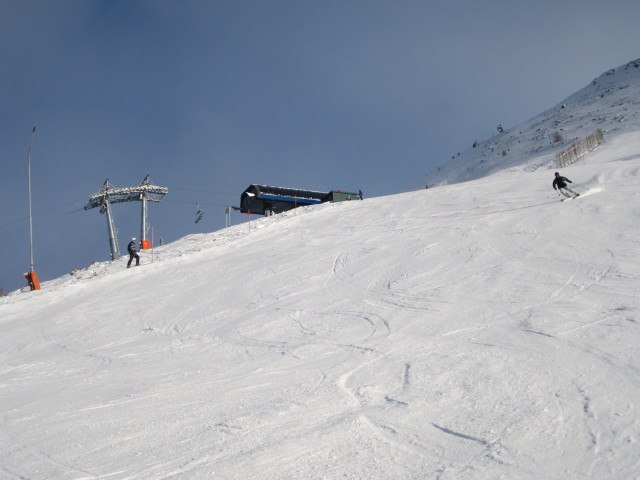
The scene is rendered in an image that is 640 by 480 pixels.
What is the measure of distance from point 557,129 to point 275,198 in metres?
27.7

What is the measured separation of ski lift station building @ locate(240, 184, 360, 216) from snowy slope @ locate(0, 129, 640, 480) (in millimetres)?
17736

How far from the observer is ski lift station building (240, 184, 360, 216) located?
1332 inches

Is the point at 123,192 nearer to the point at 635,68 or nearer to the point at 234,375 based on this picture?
the point at 234,375

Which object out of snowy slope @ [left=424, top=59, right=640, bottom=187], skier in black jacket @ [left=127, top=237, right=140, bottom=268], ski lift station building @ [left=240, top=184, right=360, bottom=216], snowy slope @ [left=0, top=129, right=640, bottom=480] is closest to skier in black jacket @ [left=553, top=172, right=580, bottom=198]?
snowy slope @ [left=0, top=129, right=640, bottom=480]

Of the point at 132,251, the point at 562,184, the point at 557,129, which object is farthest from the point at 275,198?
the point at 557,129

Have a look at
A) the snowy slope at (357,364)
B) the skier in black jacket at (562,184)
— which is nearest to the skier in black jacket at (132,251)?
the snowy slope at (357,364)

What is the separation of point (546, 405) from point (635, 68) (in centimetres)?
6711

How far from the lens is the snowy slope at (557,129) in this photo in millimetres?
38344

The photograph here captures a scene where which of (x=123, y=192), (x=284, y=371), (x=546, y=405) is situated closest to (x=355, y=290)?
(x=284, y=371)

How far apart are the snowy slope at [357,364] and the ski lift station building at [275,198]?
17736mm

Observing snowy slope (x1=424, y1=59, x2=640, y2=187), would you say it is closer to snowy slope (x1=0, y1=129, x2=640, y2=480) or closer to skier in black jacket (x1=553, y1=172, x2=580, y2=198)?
skier in black jacket (x1=553, y1=172, x2=580, y2=198)

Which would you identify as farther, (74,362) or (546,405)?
(74,362)

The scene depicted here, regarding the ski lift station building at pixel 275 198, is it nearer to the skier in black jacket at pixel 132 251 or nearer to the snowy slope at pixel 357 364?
the skier in black jacket at pixel 132 251

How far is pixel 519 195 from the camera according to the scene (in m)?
20.1
